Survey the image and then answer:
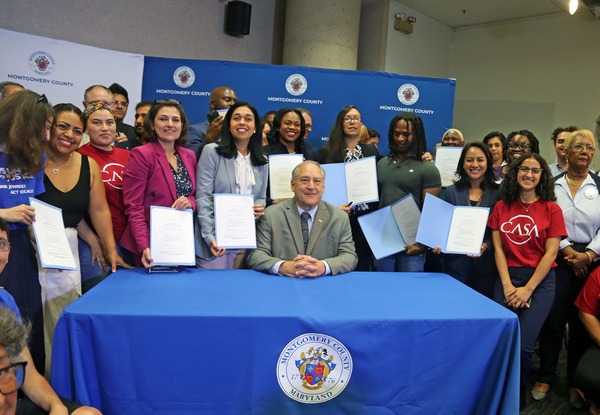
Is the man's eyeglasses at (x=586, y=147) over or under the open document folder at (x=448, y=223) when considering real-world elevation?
over

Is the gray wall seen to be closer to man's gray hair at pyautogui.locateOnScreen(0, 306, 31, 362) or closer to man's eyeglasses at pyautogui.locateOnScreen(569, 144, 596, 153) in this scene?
man's gray hair at pyautogui.locateOnScreen(0, 306, 31, 362)

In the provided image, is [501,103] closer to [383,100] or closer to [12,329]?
[383,100]

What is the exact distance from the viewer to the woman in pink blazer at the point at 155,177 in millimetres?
2695

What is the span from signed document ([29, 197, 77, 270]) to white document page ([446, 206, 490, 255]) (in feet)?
6.98

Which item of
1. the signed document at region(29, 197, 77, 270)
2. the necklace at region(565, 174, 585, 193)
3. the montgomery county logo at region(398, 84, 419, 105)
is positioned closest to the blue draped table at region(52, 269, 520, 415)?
the signed document at region(29, 197, 77, 270)

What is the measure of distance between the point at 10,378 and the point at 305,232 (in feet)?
5.83

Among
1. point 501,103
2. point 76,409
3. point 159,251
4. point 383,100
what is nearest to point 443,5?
point 501,103

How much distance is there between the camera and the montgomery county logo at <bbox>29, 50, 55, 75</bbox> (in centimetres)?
523

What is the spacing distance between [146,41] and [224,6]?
1.57m

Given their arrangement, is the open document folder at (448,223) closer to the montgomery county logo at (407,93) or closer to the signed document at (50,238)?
the signed document at (50,238)

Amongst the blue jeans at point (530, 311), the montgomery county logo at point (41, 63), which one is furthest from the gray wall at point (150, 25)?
the blue jeans at point (530, 311)

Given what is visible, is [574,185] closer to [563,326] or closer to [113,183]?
[563,326]

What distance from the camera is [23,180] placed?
2.29 metres

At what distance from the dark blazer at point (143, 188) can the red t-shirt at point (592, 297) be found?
2.65m
